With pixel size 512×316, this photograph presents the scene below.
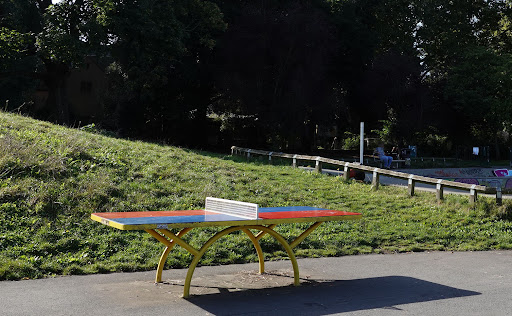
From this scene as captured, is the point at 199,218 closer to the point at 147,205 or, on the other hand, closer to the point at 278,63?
the point at 147,205

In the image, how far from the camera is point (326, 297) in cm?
693

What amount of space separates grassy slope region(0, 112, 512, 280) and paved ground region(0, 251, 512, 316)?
2.55 feet

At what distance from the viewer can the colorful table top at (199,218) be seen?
21.0 ft

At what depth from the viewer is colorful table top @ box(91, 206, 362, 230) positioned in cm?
639

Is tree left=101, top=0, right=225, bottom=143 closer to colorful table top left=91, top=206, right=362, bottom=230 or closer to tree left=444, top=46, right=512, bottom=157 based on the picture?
tree left=444, top=46, right=512, bottom=157

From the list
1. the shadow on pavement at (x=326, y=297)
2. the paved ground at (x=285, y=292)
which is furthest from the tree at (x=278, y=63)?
the shadow on pavement at (x=326, y=297)

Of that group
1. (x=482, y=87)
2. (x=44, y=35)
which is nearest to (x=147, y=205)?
(x=44, y=35)

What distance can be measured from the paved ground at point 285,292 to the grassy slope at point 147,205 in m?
0.78

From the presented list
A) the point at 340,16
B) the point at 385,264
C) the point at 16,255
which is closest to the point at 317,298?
the point at 385,264

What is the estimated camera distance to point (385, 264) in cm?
923

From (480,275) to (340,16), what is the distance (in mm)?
31525

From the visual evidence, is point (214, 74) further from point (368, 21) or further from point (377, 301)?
point (377, 301)

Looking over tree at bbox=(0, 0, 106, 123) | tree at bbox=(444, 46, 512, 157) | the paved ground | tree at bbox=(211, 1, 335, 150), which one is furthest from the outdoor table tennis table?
tree at bbox=(444, 46, 512, 157)

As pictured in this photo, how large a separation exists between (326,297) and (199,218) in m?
1.83
